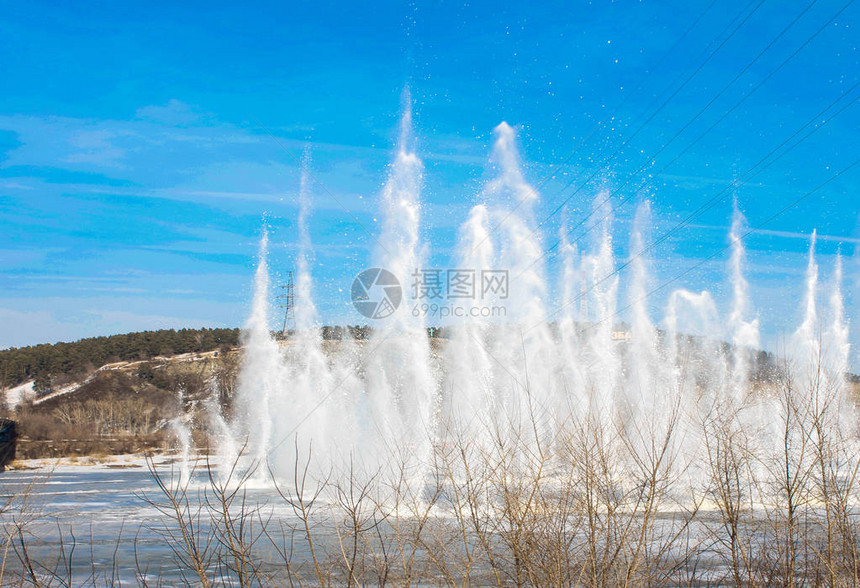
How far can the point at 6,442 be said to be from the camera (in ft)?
222

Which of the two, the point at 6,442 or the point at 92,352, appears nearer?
the point at 6,442

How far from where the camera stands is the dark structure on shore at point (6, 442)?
62.8m

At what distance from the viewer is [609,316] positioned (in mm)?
40812

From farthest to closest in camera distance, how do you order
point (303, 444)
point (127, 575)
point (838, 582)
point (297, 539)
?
point (303, 444), point (297, 539), point (127, 575), point (838, 582)

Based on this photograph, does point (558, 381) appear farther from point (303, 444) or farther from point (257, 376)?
point (257, 376)

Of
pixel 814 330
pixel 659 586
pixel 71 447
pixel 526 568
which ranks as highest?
pixel 814 330

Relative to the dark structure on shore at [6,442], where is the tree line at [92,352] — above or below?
above

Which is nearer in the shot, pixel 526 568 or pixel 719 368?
pixel 526 568

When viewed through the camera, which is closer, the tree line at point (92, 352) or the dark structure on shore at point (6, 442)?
the dark structure on shore at point (6, 442)

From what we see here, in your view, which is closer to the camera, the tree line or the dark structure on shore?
the dark structure on shore

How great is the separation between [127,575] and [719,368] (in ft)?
129

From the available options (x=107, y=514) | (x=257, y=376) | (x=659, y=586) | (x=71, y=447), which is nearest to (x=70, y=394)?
(x=71, y=447)

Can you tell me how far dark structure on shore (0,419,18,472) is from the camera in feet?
206

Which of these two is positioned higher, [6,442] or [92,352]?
[92,352]
